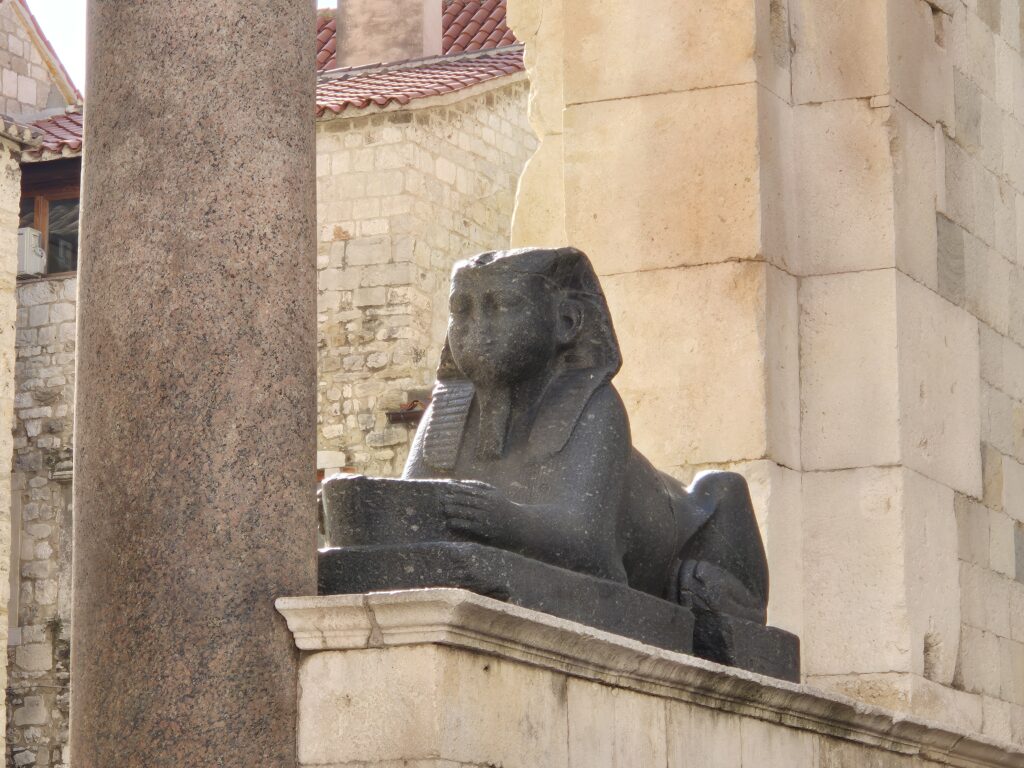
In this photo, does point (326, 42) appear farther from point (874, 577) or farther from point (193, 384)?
point (193, 384)

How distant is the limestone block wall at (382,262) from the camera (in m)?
16.4

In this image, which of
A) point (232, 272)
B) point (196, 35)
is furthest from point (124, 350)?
point (196, 35)

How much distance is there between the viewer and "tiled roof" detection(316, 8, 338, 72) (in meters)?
20.1

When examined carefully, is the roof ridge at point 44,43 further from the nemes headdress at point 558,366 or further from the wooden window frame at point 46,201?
the nemes headdress at point 558,366

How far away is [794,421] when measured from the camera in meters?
7.00

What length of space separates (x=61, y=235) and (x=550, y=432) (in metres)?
14.3

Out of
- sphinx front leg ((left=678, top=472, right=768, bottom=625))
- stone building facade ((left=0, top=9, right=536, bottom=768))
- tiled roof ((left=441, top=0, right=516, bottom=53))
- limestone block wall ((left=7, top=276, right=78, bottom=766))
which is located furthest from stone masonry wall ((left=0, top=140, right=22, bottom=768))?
sphinx front leg ((left=678, top=472, right=768, bottom=625))

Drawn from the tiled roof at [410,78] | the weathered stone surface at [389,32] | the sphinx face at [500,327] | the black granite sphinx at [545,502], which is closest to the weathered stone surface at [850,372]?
the black granite sphinx at [545,502]

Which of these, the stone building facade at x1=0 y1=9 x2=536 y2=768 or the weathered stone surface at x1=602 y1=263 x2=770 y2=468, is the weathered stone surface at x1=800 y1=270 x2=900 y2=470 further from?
the stone building facade at x1=0 y1=9 x2=536 y2=768

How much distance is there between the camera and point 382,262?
16.6 m

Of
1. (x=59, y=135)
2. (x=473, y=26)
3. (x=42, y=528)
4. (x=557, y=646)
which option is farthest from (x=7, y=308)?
(x=557, y=646)

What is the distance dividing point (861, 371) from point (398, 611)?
3199mm

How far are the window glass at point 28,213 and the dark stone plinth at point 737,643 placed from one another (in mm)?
13859

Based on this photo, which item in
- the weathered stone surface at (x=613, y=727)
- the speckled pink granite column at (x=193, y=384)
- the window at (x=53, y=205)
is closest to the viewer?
the speckled pink granite column at (x=193, y=384)
